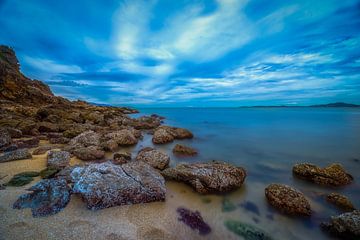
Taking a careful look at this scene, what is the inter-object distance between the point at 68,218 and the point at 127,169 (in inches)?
75.3

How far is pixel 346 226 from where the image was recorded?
393 centimetres

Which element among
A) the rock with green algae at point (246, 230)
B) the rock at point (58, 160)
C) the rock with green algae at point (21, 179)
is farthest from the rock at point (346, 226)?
the rock at point (58, 160)

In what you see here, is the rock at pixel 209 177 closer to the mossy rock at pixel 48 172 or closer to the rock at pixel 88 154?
the mossy rock at pixel 48 172

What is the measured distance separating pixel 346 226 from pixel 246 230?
2124mm

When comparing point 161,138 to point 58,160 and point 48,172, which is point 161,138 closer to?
point 58,160

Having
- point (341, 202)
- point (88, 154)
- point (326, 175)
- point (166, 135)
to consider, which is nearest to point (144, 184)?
point (88, 154)

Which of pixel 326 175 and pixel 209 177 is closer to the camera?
pixel 209 177

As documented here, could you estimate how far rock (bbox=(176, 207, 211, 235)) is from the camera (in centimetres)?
417

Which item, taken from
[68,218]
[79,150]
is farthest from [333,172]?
Answer: [79,150]

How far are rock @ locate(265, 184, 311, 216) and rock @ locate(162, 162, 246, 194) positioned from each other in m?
1.15

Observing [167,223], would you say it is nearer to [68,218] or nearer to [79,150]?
[68,218]

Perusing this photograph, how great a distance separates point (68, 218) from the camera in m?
3.99

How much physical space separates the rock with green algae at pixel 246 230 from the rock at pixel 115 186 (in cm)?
192

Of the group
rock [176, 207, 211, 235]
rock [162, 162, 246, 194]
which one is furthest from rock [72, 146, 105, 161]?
rock [176, 207, 211, 235]
